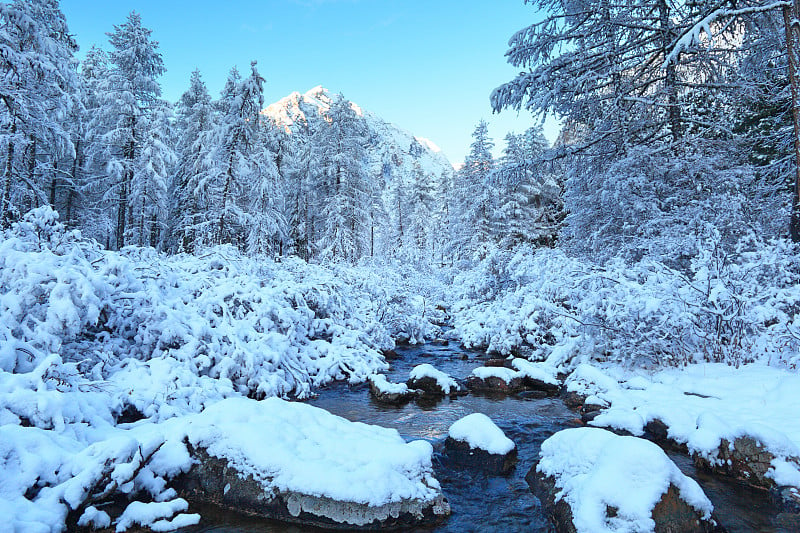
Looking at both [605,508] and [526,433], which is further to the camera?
[526,433]

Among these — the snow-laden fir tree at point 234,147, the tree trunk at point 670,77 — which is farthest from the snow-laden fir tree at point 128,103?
the tree trunk at point 670,77

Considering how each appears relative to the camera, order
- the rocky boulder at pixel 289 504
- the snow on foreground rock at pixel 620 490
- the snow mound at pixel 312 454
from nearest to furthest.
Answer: the snow on foreground rock at pixel 620 490, the rocky boulder at pixel 289 504, the snow mound at pixel 312 454

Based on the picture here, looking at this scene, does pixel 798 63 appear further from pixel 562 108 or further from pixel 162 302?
pixel 162 302

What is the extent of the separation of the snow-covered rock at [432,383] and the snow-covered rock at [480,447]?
2653 millimetres

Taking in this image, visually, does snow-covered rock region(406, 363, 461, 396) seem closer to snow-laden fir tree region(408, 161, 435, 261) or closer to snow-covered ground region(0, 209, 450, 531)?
snow-covered ground region(0, 209, 450, 531)

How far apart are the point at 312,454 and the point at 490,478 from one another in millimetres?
2236

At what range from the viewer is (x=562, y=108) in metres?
12.7

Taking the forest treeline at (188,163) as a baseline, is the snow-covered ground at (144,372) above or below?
below

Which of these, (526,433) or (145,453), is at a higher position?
(145,453)

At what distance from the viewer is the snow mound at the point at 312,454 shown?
13.3ft

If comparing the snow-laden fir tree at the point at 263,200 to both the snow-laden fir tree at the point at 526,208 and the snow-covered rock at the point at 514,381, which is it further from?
the snow-covered rock at the point at 514,381

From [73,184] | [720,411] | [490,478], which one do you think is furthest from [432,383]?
[73,184]

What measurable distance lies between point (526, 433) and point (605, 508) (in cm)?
294

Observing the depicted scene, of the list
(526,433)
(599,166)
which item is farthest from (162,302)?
(599,166)
